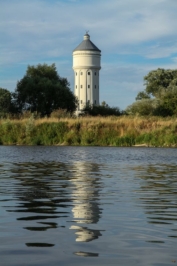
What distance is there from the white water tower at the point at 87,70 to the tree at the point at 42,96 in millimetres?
29106

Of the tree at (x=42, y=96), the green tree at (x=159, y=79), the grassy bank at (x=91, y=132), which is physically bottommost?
the grassy bank at (x=91, y=132)

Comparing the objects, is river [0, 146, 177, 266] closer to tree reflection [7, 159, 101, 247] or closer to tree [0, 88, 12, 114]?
tree reflection [7, 159, 101, 247]

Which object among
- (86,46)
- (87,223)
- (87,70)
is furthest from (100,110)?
(87,223)

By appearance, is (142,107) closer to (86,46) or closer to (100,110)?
(100,110)

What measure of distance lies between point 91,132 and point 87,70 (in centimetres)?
6249

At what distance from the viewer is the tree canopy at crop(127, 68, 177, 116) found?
6047 cm

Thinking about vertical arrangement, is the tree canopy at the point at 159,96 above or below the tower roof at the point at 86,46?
below

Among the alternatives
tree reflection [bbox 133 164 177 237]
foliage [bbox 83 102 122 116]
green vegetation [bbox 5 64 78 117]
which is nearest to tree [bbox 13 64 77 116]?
green vegetation [bbox 5 64 78 117]

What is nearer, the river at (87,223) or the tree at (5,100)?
the river at (87,223)

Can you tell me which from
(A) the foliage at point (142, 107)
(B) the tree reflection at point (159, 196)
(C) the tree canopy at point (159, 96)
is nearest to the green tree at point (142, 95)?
(C) the tree canopy at point (159, 96)

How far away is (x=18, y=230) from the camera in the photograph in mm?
5785

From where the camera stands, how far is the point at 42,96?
66000 mm

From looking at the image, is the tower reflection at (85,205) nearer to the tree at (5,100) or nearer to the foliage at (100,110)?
the foliage at (100,110)

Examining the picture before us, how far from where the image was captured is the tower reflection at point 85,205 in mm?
5633
